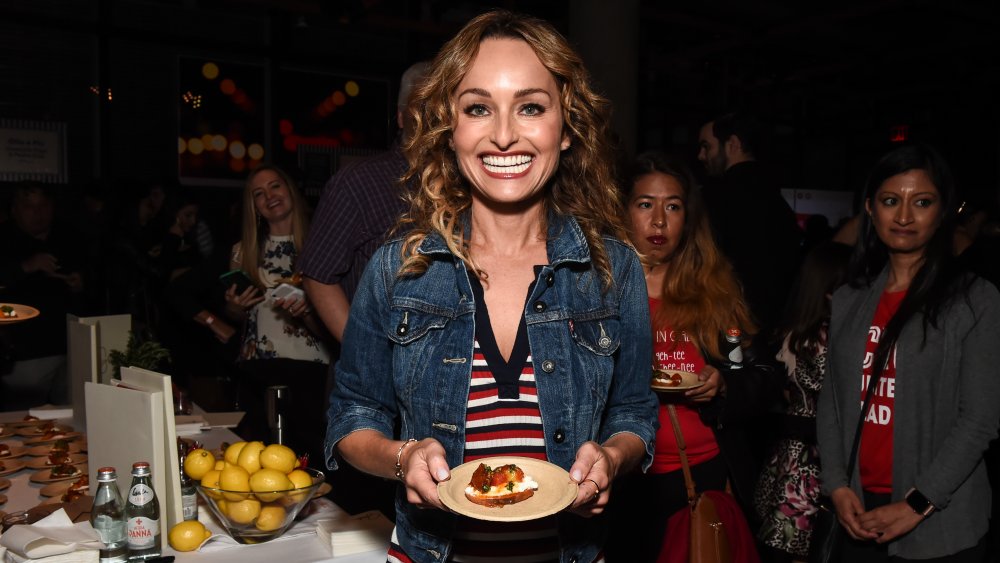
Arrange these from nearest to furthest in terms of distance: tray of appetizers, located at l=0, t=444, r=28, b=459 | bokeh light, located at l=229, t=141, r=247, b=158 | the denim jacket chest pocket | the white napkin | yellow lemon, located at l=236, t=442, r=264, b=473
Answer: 1. the denim jacket chest pocket
2. the white napkin
3. yellow lemon, located at l=236, t=442, r=264, b=473
4. tray of appetizers, located at l=0, t=444, r=28, b=459
5. bokeh light, located at l=229, t=141, r=247, b=158

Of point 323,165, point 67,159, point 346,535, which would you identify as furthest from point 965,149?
point 346,535

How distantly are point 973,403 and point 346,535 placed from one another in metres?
1.73

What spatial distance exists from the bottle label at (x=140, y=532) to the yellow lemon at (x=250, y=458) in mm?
242

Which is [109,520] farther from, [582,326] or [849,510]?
[849,510]

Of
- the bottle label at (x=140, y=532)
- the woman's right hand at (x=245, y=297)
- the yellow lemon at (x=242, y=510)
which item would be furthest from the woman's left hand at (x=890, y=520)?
the woman's right hand at (x=245, y=297)

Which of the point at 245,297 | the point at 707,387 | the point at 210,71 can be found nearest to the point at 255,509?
the point at 707,387

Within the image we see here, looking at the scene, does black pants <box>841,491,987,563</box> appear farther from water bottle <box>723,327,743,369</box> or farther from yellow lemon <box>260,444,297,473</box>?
yellow lemon <box>260,444,297,473</box>

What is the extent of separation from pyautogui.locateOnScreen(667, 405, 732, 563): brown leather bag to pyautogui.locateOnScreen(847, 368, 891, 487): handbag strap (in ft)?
1.45

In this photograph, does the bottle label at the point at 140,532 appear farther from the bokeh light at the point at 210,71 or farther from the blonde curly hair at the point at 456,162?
the bokeh light at the point at 210,71

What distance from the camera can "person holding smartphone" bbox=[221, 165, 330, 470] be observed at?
345cm

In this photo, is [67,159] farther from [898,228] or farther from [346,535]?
[898,228]

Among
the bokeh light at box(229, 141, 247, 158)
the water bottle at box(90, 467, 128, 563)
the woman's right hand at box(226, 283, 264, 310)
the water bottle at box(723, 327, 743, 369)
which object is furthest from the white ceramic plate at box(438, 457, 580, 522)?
the bokeh light at box(229, 141, 247, 158)

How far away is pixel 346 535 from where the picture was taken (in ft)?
5.75

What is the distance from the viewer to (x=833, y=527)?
7.75 feet
